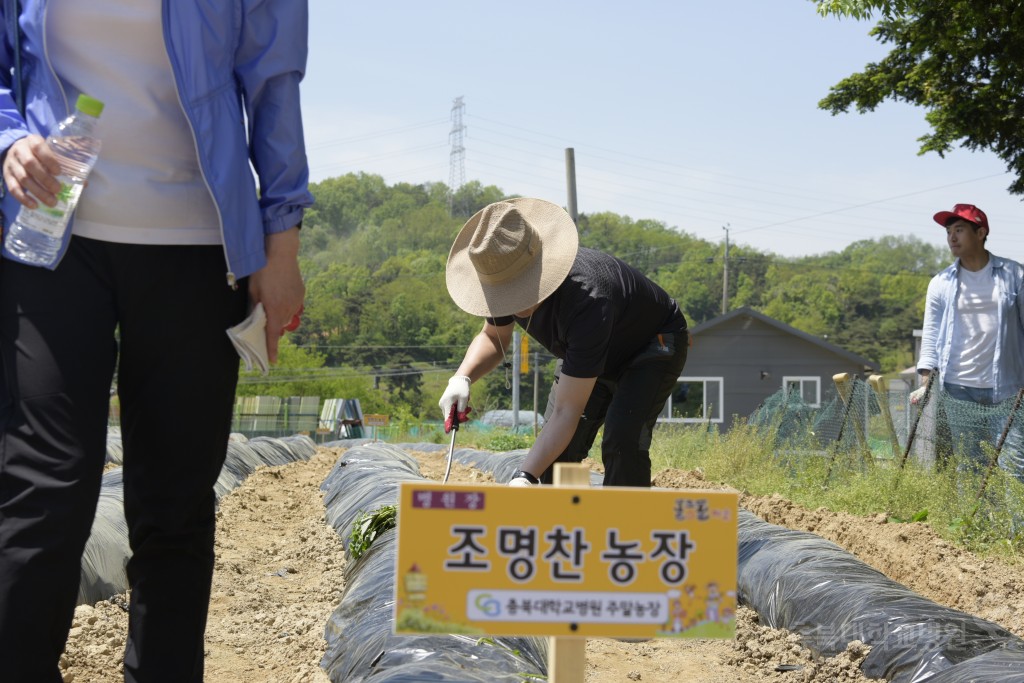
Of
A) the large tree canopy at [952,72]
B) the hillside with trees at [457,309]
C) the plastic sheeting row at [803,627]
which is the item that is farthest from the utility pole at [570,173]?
the hillside with trees at [457,309]

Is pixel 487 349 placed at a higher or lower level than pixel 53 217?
lower

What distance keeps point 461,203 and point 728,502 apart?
334ft

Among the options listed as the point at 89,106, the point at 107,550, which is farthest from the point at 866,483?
the point at 89,106

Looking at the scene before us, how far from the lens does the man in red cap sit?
20.0 ft

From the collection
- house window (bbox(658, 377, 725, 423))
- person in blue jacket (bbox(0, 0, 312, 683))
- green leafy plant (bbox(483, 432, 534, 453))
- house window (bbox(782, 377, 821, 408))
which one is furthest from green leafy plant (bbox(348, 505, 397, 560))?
house window (bbox(782, 377, 821, 408))

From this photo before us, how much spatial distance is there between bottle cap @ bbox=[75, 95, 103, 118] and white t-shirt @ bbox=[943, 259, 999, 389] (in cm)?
556

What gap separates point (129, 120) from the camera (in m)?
1.98

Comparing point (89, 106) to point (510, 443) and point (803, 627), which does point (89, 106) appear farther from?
point (510, 443)

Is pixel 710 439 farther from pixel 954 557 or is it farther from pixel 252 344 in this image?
pixel 252 344

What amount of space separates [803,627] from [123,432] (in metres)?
2.89

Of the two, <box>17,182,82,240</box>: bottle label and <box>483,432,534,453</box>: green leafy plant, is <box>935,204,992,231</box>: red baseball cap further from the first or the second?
<box>483,432,534,453</box>: green leafy plant

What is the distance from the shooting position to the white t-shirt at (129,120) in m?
1.95

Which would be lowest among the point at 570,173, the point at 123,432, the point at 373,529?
the point at 373,529

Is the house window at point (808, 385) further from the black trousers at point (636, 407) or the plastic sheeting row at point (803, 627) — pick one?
the black trousers at point (636, 407)
